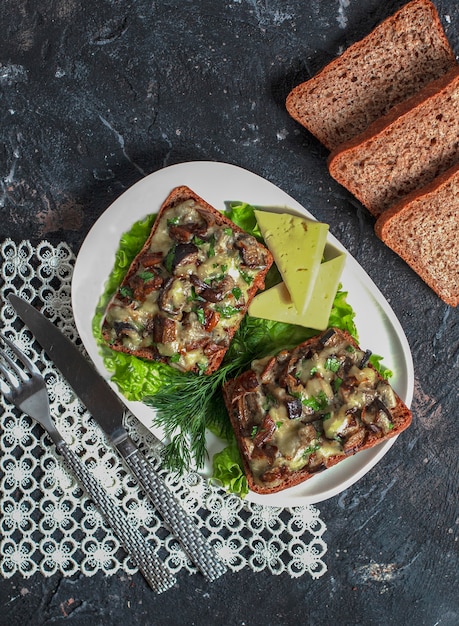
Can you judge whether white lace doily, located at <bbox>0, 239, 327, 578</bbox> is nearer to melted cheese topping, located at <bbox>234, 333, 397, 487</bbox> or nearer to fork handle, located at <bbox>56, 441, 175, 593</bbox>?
fork handle, located at <bbox>56, 441, 175, 593</bbox>

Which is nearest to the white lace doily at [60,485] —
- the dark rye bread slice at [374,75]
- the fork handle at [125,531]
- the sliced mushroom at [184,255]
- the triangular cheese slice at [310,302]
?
the fork handle at [125,531]

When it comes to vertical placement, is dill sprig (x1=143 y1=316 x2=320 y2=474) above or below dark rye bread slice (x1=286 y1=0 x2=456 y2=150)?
below

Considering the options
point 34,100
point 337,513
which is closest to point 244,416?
Result: point 337,513

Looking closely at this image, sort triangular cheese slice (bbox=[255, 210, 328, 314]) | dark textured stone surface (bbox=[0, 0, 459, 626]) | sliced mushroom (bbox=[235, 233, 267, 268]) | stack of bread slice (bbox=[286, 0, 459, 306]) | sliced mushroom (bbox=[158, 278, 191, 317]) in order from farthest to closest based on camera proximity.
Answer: dark textured stone surface (bbox=[0, 0, 459, 626])
stack of bread slice (bbox=[286, 0, 459, 306])
triangular cheese slice (bbox=[255, 210, 328, 314])
sliced mushroom (bbox=[235, 233, 267, 268])
sliced mushroom (bbox=[158, 278, 191, 317])

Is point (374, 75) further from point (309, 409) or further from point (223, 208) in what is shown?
point (309, 409)

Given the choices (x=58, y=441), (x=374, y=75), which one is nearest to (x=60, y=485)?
(x=58, y=441)

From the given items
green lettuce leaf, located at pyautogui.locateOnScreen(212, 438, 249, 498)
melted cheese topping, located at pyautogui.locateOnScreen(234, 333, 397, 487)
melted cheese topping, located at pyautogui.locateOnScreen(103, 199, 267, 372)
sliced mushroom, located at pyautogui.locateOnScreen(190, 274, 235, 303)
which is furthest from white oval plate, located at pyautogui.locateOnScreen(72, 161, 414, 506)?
sliced mushroom, located at pyautogui.locateOnScreen(190, 274, 235, 303)

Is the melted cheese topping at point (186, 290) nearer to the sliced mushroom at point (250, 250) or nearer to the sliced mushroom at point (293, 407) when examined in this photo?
the sliced mushroom at point (250, 250)
